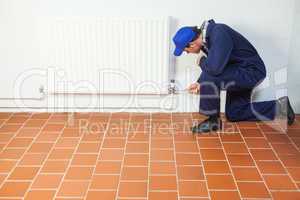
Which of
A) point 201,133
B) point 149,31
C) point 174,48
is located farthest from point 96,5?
point 201,133

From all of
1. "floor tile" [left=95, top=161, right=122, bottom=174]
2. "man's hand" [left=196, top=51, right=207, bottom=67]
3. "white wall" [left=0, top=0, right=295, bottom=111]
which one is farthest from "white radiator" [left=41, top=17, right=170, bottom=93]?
"floor tile" [left=95, top=161, right=122, bottom=174]

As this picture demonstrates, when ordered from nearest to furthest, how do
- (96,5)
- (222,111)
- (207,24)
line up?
(207,24) → (96,5) → (222,111)

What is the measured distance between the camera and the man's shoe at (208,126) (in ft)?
8.55

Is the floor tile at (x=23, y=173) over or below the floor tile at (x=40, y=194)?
over

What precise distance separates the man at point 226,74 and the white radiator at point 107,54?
0.82 feet

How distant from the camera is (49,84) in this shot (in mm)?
2811

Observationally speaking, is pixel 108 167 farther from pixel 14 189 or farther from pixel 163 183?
pixel 14 189

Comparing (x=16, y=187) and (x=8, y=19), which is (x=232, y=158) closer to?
(x=16, y=187)

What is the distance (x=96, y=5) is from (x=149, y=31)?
0.40 meters

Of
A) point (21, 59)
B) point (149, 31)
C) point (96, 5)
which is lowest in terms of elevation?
point (21, 59)

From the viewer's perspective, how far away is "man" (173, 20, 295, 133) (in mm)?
2424

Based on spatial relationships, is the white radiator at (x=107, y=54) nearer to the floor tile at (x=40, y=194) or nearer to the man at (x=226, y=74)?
the man at (x=226, y=74)

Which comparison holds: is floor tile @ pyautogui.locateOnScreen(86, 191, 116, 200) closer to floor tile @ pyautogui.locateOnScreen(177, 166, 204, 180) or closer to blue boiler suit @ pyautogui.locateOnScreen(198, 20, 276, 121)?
floor tile @ pyautogui.locateOnScreen(177, 166, 204, 180)

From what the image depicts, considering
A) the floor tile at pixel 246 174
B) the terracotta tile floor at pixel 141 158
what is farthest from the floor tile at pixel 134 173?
the floor tile at pixel 246 174
